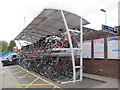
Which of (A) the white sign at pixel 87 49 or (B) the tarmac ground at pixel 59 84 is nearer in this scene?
(B) the tarmac ground at pixel 59 84

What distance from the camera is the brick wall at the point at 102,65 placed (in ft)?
18.4

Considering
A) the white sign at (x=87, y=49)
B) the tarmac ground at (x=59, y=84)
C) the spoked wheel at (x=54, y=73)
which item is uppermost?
the white sign at (x=87, y=49)

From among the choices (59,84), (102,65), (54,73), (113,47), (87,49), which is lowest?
(59,84)

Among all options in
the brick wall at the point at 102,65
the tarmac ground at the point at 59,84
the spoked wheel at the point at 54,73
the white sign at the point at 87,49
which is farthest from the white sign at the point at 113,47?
the spoked wheel at the point at 54,73

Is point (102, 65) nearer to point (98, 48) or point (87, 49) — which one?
point (98, 48)

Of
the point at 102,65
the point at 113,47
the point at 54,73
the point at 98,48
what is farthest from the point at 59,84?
the point at 113,47

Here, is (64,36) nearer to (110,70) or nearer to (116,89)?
(110,70)

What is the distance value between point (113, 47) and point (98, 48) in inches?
36.4

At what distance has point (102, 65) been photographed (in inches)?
245

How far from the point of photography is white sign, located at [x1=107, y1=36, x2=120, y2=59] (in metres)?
5.52

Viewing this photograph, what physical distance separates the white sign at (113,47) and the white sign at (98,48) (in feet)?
1.31

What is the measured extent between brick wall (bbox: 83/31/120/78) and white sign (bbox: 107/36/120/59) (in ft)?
0.65

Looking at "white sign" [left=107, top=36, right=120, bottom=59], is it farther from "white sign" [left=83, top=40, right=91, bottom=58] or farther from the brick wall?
"white sign" [left=83, top=40, right=91, bottom=58]

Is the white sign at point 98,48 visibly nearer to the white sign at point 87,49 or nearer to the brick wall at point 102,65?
the brick wall at point 102,65
